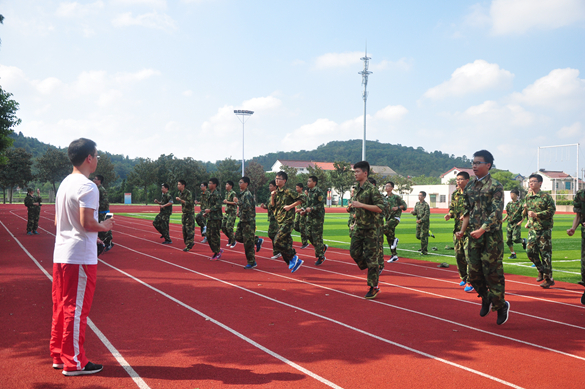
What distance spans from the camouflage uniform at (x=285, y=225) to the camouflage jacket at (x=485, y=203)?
14.6 feet

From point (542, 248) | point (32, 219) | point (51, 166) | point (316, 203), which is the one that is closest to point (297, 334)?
point (542, 248)

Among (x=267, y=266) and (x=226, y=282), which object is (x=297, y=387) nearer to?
(x=226, y=282)

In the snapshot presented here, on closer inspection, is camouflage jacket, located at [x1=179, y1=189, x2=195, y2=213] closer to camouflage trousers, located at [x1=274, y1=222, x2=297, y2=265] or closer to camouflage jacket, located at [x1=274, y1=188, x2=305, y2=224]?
camouflage jacket, located at [x1=274, y1=188, x2=305, y2=224]

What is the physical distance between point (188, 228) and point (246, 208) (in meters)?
3.70

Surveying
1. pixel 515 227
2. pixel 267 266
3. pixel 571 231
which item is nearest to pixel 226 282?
pixel 267 266

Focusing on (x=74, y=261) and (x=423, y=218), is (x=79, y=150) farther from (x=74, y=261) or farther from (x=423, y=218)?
(x=423, y=218)

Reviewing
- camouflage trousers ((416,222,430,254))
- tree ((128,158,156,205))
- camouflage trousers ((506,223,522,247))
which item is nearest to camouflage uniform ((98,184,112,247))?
camouflage trousers ((416,222,430,254))

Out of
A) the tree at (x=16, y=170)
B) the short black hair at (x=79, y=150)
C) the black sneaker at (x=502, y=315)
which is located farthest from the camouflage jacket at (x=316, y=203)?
the tree at (x=16, y=170)

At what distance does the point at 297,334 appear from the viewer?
5.08 meters

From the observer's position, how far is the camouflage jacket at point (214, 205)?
11.2 meters

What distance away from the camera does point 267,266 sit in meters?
10.3

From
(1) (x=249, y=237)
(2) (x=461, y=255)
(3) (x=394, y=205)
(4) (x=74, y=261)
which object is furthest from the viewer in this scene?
(3) (x=394, y=205)

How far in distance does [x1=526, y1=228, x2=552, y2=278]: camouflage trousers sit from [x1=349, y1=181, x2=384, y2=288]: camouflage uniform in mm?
3334

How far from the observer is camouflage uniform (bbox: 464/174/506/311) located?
532cm
